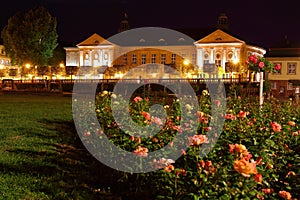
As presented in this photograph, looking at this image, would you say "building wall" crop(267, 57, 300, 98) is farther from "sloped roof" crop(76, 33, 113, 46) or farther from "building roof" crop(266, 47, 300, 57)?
"sloped roof" crop(76, 33, 113, 46)

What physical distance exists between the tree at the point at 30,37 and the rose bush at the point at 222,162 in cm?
4519

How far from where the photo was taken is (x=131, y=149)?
17.1 feet

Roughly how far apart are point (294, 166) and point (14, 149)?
14.4 feet

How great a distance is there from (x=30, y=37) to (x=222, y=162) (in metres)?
48.8

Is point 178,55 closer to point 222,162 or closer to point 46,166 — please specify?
point 46,166

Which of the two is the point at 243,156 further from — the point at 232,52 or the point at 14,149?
the point at 232,52

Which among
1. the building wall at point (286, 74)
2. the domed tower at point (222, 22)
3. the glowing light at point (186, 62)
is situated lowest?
the building wall at point (286, 74)

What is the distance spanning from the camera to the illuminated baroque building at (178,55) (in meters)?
47.2

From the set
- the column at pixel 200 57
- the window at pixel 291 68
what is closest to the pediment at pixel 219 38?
the column at pixel 200 57

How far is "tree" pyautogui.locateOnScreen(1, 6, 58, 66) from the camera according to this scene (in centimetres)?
4959

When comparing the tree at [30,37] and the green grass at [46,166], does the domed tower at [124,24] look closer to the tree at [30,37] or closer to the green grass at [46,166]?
the tree at [30,37]

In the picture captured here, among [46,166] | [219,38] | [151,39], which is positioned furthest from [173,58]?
[46,166]

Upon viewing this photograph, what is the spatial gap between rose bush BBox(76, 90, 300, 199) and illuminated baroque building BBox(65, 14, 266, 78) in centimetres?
3859

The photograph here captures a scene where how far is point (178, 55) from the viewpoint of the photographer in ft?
174
